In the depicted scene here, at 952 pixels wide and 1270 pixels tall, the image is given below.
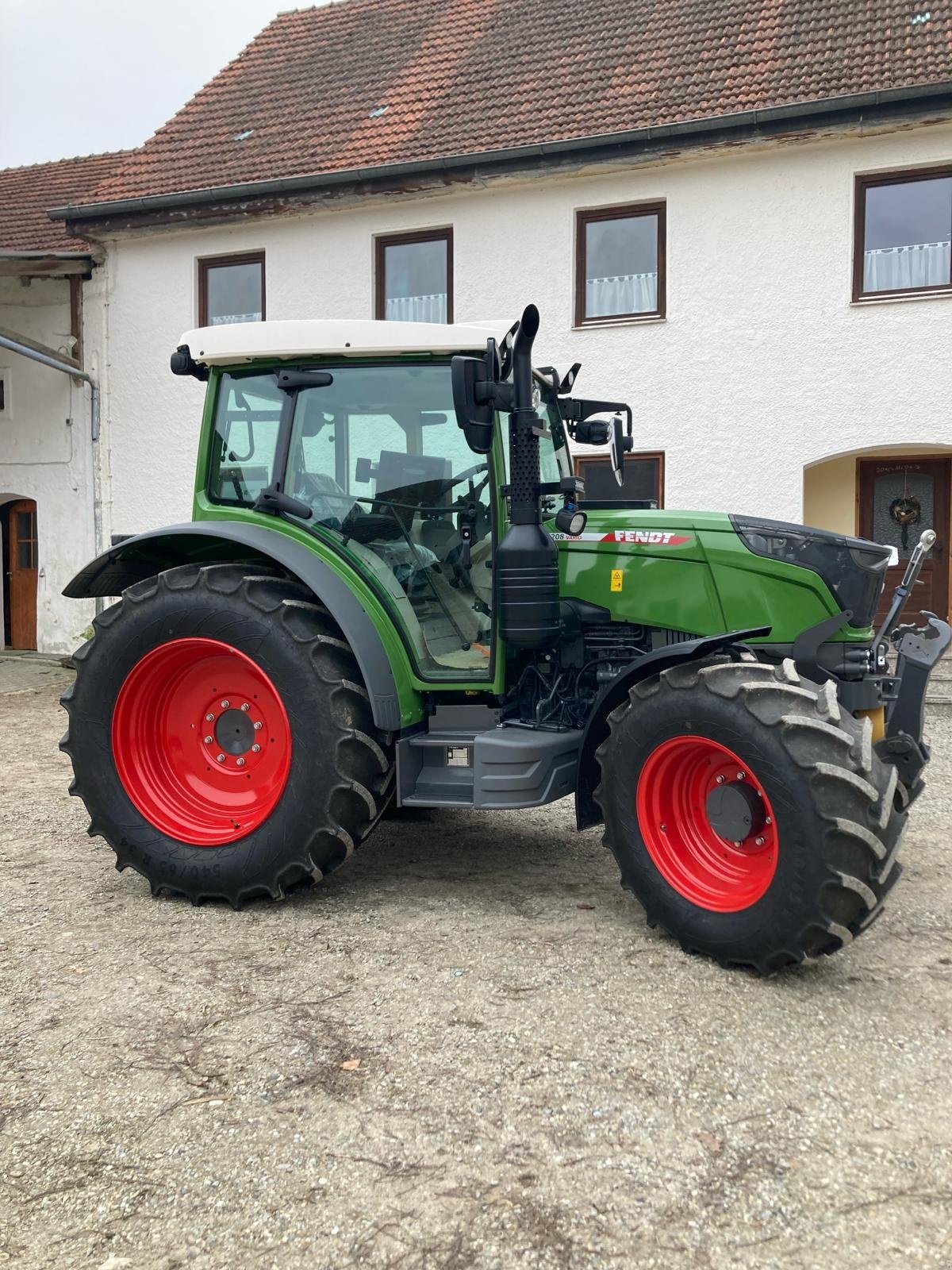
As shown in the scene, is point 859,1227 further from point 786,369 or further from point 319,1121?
point 786,369

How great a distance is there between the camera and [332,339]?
155 inches

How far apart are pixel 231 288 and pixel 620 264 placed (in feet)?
15.3

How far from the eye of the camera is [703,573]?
11.9 ft

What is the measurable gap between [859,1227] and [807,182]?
9820 mm

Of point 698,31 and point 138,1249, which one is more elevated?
point 698,31

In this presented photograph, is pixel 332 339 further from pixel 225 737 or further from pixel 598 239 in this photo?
pixel 598 239

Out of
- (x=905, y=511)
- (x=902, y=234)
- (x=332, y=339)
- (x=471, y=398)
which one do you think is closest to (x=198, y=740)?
(x=332, y=339)

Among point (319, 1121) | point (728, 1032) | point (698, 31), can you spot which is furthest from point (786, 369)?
point (319, 1121)

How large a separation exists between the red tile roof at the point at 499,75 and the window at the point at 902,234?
87 centimetres

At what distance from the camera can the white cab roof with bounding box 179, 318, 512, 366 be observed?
3.83m

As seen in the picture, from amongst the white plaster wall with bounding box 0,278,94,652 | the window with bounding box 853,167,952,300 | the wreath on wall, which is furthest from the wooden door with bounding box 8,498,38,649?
the wreath on wall

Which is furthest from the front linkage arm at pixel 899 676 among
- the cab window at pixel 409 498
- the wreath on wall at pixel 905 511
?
the wreath on wall at pixel 905 511

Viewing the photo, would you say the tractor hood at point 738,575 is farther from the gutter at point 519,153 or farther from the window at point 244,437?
the gutter at point 519,153

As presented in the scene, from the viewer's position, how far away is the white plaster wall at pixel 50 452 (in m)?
13.4
